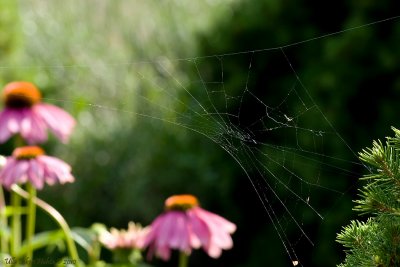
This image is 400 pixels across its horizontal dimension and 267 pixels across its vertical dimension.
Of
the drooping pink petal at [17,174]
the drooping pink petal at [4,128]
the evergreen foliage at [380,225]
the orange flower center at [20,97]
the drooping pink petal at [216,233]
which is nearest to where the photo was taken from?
the evergreen foliage at [380,225]

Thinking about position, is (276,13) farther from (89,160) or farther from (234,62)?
(89,160)

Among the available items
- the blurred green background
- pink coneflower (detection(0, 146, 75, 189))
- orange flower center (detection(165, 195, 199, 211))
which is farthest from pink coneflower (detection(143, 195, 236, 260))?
the blurred green background

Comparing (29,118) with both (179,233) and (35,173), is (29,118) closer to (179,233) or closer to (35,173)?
(35,173)

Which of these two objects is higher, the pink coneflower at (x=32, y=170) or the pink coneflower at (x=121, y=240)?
the pink coneflower at (x=32, y=170)

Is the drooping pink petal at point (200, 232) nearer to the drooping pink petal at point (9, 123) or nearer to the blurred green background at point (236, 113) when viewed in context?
the drooping pink petal at point (9, 123)

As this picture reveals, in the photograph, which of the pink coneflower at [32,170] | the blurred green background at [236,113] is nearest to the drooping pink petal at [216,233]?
the pink coneflower at [32,170]

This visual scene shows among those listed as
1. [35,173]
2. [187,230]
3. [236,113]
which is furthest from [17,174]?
[236,113]
